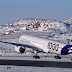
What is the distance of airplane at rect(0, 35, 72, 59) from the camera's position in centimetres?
5236

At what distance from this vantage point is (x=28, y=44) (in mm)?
61844

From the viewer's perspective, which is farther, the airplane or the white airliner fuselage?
the white airliner fuselage

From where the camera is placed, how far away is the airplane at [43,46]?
2061 inches

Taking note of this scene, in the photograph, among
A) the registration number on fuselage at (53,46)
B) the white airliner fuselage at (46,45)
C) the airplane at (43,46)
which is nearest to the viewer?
the airplane at (43,46)

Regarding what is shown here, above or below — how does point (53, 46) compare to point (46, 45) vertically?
below

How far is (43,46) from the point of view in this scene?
2224 inches

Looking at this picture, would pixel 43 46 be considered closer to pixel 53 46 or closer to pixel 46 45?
pixel 46 45

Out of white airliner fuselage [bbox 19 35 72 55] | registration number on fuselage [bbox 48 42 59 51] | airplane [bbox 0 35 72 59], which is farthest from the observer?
registration number on fuselage [bbox 48 42 59 51]

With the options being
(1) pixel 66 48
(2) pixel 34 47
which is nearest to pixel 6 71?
(1) pixel 66 48

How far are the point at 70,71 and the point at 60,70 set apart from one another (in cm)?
152

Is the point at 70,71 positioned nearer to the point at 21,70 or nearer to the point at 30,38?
the point at 21,70

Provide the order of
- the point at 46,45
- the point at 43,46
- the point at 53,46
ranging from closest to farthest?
the point at 53,46, the point at 46,45, the point at 43,46

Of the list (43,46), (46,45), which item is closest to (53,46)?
(46,45)

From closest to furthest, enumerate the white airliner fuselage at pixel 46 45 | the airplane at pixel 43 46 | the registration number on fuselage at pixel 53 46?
the airplane at pixel 43 46, the white airliner fuselage at pixel 46 45, the registration number on fuselage at pixel 53 46
